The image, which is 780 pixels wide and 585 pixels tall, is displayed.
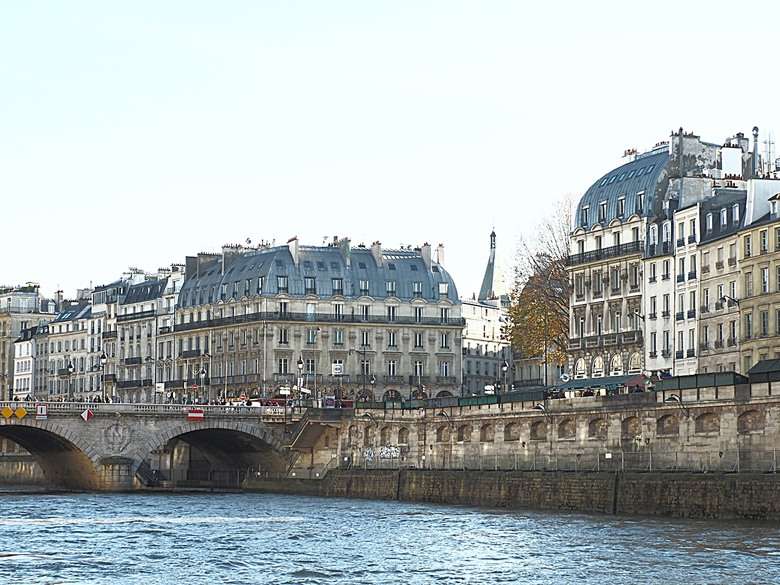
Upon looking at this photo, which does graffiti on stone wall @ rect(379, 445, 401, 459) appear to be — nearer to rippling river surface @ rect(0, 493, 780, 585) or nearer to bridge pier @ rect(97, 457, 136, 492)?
bridge pier @ rect(97, 457, 136, 492)

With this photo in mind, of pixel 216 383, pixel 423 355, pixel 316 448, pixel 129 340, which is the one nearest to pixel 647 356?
pixel 316 448

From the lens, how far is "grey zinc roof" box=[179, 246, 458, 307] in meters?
154

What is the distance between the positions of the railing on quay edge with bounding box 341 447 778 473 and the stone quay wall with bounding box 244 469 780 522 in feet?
8.00

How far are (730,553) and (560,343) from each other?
210 ft

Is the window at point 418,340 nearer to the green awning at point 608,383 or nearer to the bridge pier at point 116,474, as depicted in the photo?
the bridge pier at point 116,474

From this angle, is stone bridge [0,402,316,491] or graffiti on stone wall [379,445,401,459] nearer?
graffiti on stone wall [379,445,401,459]

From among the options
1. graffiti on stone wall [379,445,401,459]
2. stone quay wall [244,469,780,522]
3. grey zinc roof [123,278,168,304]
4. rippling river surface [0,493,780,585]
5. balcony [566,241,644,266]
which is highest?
grey zinc roof [123,278,168,304]

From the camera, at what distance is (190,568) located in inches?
2483

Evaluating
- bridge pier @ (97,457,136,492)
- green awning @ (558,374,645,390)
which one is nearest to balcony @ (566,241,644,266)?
green awning @ (558,374,645,390)

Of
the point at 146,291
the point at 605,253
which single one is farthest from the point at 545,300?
the point at 146,291

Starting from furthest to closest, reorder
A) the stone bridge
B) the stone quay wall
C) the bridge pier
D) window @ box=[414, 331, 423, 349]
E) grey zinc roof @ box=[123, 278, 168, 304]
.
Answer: grey zinc roof @ box=[123, 278, 168, 304]
window @ box=[414, 331, 423, 349]
the bridge pier
the stone bridge
the stone quay wall

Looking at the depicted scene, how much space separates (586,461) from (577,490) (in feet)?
29.7

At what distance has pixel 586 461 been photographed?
91.0 meters

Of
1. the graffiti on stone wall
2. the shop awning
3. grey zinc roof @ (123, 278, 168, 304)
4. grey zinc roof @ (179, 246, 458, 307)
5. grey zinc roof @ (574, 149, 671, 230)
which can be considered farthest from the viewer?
grey zinc roof @ (123, 278, 168, 304)
